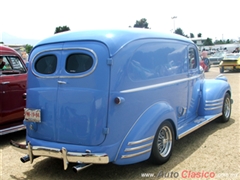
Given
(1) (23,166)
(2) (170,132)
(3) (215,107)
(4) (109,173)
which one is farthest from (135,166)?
(3) (215,107)

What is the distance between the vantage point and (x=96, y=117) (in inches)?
139

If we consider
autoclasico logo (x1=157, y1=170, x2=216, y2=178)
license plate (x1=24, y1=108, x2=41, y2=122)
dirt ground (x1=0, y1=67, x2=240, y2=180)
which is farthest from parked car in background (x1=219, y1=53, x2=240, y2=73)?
license plate (x1=24, y1=108, x2=41, y2=122)

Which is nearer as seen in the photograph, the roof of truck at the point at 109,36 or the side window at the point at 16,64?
the roof of truck at the point at 109,36

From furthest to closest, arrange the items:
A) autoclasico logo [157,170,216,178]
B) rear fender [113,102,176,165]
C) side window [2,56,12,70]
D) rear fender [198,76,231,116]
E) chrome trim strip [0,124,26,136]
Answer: side window [2,56,12,70]
rear fender [198,76,231,116]
chrome trim strip [0,124,26,136]
autoclasico logo [157,170,216,178]
rear fender [113,102,176,165]

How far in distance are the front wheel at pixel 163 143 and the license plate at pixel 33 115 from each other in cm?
172

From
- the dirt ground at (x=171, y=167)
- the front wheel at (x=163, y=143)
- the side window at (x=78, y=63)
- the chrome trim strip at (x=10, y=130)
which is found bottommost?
the dirt ground at (x=171, y=167)

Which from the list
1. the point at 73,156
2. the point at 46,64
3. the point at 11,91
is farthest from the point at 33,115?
the point at 11,91

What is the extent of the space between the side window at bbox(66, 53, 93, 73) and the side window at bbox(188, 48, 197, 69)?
2.59 m

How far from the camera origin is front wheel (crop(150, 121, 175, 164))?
13.4ft

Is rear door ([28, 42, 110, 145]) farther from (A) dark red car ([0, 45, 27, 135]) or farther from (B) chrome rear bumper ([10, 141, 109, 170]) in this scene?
(A) dark red car ([0, 45, 27, 135])

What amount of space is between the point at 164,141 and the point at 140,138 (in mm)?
780

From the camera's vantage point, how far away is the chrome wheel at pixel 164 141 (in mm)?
4305

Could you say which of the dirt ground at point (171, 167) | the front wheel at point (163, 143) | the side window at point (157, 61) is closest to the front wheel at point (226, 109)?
the dirt ground at point (171, 167)

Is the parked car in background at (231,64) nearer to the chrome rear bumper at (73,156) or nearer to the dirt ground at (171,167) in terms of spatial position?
the dirt ground at (171,167)
